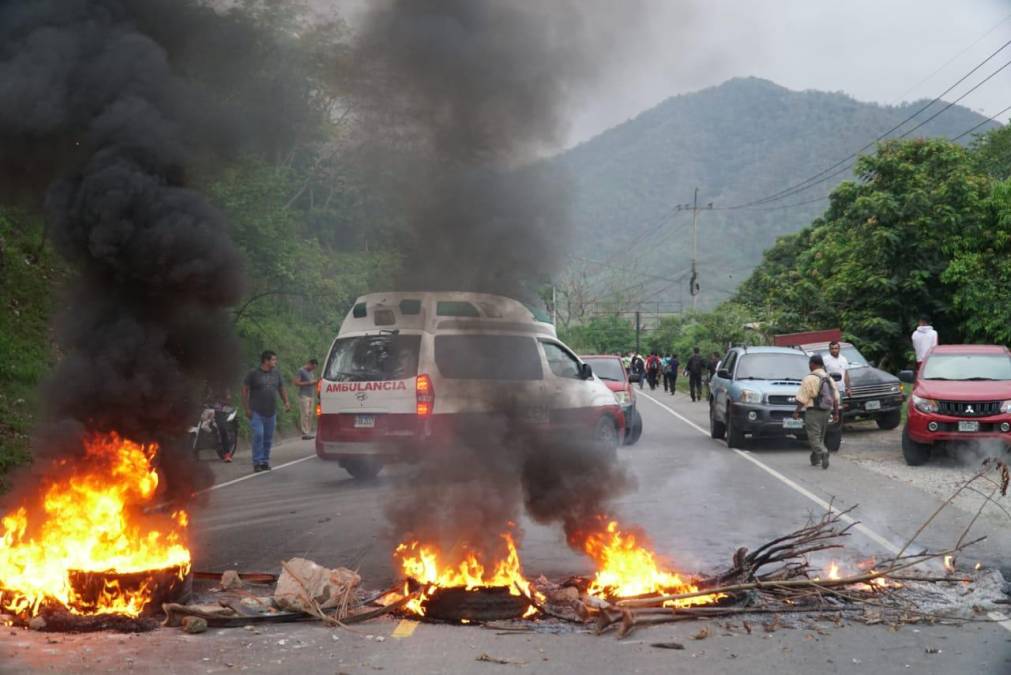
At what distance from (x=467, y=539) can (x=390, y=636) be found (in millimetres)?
986

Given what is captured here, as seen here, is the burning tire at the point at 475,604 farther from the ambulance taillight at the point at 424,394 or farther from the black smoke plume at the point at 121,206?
the ambulance taillight at the point at 424,394

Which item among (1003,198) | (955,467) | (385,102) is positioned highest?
(1003,198)

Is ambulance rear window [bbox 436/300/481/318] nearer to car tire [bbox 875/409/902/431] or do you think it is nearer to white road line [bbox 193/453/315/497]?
white road line [bbox 193/453/315/497]

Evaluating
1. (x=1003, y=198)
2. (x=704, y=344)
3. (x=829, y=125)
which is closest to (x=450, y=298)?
(x=1003, y=198)

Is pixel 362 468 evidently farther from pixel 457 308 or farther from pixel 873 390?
pixel 873 390

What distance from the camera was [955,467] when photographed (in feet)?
52.6

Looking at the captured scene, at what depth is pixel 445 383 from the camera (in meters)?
11.4

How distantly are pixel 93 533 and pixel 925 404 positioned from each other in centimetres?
1260

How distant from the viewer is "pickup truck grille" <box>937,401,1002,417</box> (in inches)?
606

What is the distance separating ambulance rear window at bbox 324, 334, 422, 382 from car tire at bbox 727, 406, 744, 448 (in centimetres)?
805

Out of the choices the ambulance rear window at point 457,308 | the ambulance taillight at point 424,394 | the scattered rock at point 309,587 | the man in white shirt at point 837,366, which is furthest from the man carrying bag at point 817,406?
the scattered rock at point 309,587

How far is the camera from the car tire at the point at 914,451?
16.1 m

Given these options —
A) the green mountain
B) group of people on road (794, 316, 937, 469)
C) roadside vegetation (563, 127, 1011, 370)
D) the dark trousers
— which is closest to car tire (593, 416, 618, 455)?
the green mountain

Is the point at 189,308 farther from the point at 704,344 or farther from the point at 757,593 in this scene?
the point at 704,344
